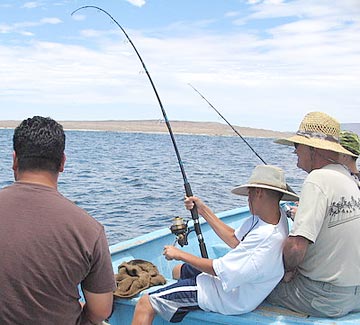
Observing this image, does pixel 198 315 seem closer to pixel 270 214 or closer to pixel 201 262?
pixel 201 262

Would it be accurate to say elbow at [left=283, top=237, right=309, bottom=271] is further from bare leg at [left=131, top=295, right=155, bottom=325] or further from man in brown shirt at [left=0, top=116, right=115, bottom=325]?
man in brown shirt at [left=0, top=116, right=115, bottom=325]

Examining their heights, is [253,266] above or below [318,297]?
above

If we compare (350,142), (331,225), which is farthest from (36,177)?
(350,142)

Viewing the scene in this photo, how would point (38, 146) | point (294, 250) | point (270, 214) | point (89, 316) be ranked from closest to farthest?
point (38, 146), point (89, 316), point (294, 250), point (270, 214)

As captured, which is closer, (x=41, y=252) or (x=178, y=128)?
A: (x=41, y=252)

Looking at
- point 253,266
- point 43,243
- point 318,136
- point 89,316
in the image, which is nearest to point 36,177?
point 43,243

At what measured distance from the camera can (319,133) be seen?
312cm

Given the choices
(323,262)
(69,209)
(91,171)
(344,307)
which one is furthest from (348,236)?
(91,171)

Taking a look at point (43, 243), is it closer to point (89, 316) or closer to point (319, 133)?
point (89, 316)

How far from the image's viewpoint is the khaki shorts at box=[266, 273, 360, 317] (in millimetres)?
2988

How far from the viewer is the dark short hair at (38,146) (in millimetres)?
2186

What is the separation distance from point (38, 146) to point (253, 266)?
1.30 m

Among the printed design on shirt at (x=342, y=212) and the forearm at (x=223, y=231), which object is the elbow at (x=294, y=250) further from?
the forearm at (x=223, y=231)

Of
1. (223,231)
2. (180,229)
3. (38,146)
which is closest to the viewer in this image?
(38,146)
